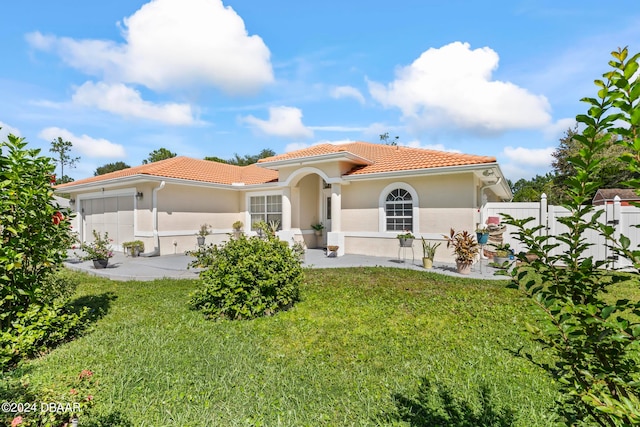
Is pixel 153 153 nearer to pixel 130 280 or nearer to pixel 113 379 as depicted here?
pixel 130 280

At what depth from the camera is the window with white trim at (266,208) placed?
18359 millimetres

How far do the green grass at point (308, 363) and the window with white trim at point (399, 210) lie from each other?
6.40 meters

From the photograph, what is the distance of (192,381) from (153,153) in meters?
52.9

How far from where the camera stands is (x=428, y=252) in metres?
12.3

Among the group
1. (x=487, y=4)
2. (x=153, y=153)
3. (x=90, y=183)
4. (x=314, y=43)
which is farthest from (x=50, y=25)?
(x=153, y=153)

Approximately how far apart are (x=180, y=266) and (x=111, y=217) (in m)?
8.54

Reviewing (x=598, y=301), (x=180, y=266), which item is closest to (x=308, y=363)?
(x=598, y=301)

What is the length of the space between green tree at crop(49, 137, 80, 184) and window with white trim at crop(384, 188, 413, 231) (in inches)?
2543

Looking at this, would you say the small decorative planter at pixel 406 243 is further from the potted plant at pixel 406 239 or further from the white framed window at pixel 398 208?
the white framed window at pixel 398 208

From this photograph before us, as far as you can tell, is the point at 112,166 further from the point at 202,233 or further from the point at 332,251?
the point at 332,251

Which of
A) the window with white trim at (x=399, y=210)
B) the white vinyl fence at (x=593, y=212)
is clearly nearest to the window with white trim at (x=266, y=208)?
the window with white trim at (x=399, y=210)

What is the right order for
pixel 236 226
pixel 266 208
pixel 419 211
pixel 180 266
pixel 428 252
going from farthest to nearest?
pixel 236 226 → pixel 266 208 → pixel 419 211 → pixel 180 266 → pixel 428 252

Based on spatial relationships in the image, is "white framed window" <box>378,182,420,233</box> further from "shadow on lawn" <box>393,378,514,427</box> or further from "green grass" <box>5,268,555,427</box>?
"shadow on lawn" <box>393,378,514,427</box>

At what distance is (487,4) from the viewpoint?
6.15 metres
